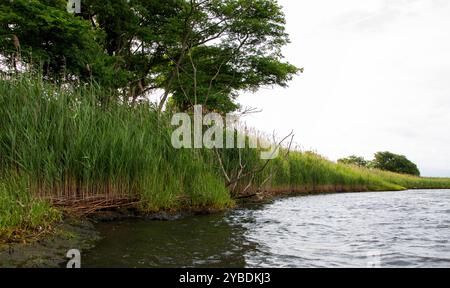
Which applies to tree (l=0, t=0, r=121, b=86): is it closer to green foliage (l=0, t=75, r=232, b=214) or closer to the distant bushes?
green foliage (l=0, t=75, r=232, b=214)

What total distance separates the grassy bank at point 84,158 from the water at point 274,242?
2.44 feet

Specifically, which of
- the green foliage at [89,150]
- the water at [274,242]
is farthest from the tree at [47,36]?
the water at [274,242]

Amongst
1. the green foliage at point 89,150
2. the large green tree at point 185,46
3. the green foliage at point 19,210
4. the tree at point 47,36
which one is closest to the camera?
the green foliage at point 19,210

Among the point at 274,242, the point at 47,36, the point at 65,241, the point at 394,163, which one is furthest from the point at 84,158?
the point at 394,163

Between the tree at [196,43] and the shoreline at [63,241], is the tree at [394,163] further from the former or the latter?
the shoreline at [63,241]

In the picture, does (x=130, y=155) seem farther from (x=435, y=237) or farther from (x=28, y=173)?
(x=435, y=237)

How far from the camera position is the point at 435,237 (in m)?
6.33

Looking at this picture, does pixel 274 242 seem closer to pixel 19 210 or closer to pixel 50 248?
pixel 50 248

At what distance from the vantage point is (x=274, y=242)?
5.91 metres

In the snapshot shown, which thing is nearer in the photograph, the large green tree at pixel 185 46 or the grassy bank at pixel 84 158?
the grassy bank at pixel 84 158

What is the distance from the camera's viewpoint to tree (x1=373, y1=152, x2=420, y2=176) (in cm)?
6125

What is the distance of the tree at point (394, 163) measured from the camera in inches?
2411

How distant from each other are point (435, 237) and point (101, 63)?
10.2m
